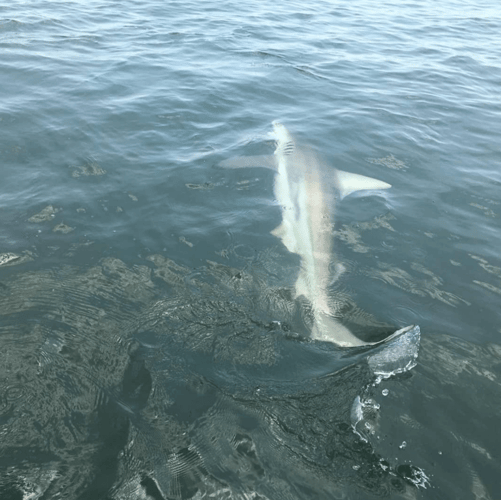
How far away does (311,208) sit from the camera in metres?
9.04

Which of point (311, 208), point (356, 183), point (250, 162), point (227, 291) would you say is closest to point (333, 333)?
point (227, 291)

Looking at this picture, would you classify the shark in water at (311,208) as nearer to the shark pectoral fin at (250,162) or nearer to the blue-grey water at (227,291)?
the shark pectoral fin at (250,162)

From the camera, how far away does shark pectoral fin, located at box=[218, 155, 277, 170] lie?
10.1 metres

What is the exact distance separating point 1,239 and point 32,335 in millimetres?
2516

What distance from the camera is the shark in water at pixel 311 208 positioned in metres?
6.58

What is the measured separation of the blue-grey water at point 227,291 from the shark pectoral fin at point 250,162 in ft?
1.17

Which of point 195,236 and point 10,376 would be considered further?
point 195,236

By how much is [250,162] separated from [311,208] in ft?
6.87

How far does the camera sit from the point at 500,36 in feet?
71.1

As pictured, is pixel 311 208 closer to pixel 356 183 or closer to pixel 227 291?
pixel 356 183

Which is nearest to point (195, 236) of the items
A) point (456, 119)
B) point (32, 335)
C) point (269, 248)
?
point (269, 248)

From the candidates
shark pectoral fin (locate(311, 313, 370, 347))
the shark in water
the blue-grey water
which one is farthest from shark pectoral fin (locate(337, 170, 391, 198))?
shark pectoral fin (locate(311, 313, 370, 347))

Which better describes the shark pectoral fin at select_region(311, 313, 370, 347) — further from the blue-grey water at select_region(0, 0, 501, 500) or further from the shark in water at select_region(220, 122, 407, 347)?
the blue-grey water at select_region(0, 0, 501, 500)

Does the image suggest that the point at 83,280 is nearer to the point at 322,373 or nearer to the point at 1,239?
the point at 1,239
